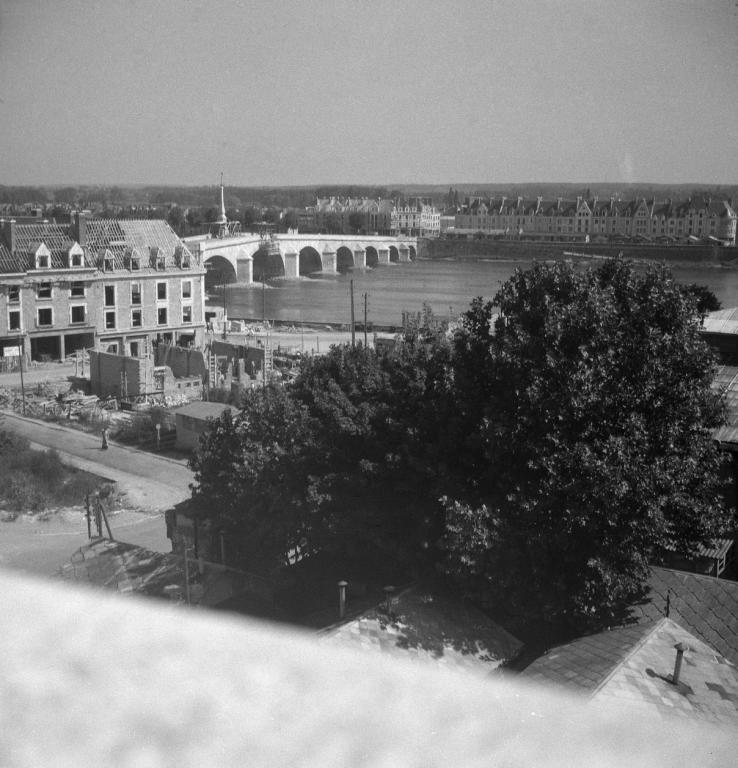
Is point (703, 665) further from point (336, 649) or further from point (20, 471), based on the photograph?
point (20, 471)

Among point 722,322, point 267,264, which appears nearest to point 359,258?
point 267,264

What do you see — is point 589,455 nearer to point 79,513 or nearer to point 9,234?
point 79,513

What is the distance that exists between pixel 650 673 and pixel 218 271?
18026 mm

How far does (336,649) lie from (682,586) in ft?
3.02

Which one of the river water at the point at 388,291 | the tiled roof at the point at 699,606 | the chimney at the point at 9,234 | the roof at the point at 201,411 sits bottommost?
the river water at the point at 388,291

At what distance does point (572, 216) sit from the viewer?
2303cm

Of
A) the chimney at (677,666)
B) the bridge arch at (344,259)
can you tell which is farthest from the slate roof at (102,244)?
the bridge arch at (344,259)

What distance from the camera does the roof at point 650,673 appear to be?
157 cm

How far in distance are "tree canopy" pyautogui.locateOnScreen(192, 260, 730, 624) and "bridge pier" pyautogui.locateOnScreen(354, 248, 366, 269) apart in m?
21.0

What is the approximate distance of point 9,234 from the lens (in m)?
7.77

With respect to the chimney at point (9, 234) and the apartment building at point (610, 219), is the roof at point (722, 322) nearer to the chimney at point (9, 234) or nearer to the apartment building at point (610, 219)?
the chimney at point (9, 234)

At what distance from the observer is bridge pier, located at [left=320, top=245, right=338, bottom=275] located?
22.7 meters

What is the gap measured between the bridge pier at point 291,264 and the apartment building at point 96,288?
40.7 feet

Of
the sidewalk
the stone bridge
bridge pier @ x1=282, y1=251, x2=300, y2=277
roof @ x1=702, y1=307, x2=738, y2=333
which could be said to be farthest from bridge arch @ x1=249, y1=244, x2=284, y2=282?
roof @ x1=702, y1=307, x2=738, y2=333
